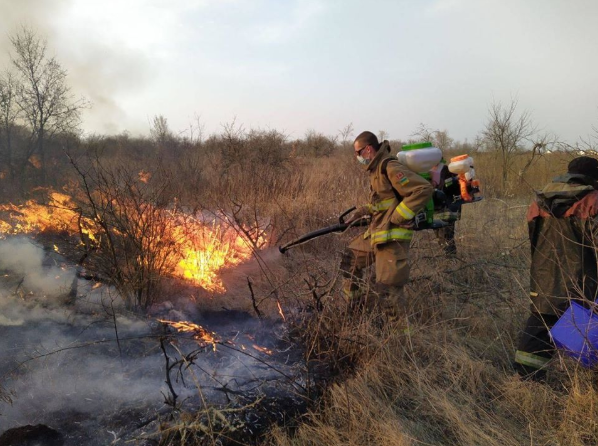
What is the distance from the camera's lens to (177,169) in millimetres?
9523

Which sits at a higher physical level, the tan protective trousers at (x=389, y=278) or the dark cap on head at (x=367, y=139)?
the dark cap on head at (x=367, y=139)

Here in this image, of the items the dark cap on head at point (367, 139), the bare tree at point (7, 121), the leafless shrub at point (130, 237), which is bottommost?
the leafless shrub at point (130, 237)

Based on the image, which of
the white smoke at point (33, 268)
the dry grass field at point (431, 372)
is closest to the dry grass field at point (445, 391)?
the dry grass field at point (431, 372)

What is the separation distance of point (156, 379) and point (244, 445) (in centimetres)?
116

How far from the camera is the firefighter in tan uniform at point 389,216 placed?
3.51m

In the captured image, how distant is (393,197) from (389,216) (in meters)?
0.19

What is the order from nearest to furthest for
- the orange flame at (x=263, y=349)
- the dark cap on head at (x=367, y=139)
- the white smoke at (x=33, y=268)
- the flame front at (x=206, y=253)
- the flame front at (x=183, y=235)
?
1. the orange flame at (x=263, y=349)
2. the dark cap on head at (x=367, y=139)
3. the white smoke at (x=33, y=268)
4. the flame front at (x=183, y=235)
5. the flame front at (x=206, y=253)

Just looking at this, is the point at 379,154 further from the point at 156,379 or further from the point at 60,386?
the point at 60,386

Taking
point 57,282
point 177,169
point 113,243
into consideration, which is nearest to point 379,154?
point 113,243

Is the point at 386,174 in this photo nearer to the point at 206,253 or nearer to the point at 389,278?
the point at 389,278

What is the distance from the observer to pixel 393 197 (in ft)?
12.2

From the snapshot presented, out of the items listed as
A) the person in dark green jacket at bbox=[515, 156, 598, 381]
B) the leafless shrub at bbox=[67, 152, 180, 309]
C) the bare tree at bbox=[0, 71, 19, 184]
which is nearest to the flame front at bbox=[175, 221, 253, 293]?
the leafless shrub at bbox=[67, 152, 180, 309]

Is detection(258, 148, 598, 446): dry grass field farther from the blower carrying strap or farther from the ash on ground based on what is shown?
the blower carrying strap

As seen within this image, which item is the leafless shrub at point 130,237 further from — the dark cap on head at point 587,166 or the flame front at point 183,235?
the dark cap on head at point 587,166
